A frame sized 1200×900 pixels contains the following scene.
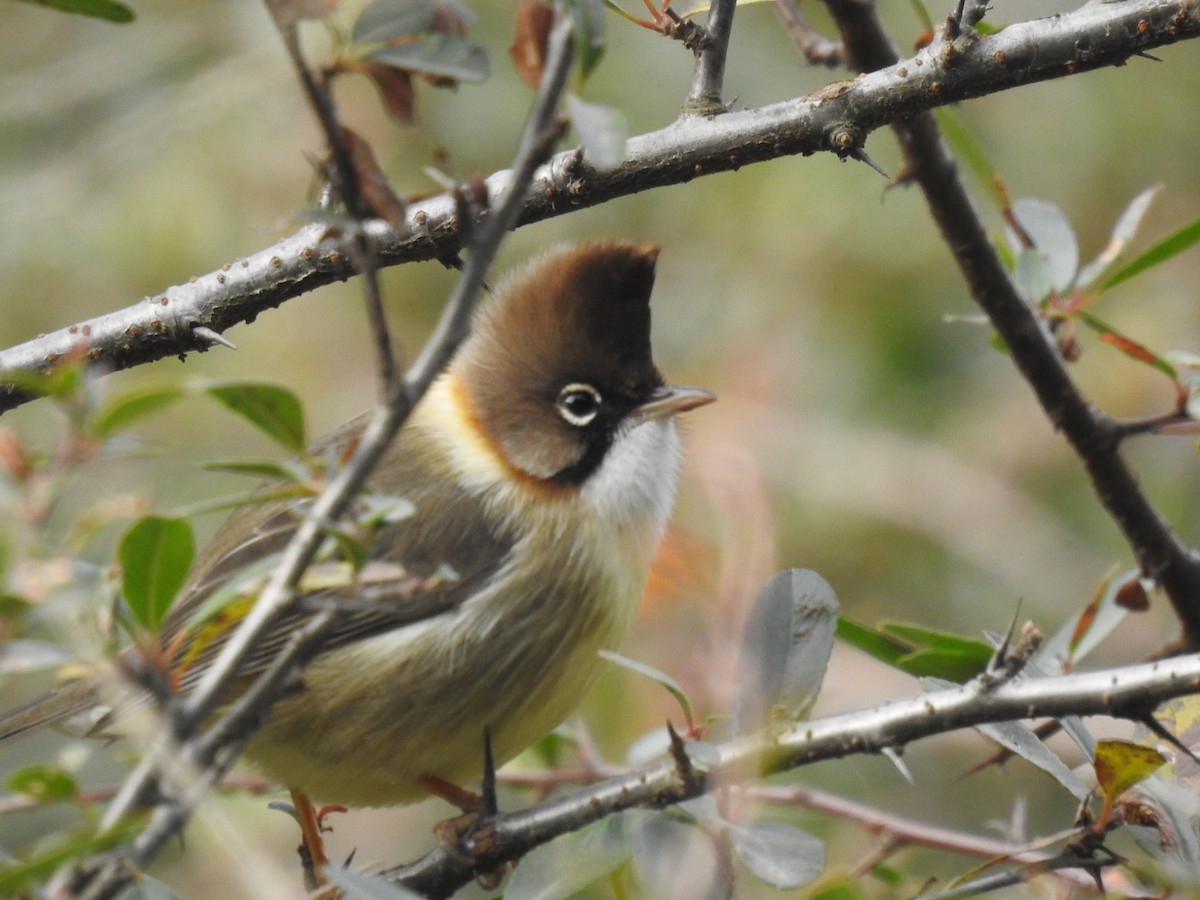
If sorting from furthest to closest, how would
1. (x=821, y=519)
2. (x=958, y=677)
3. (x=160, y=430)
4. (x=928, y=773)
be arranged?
(x=160, y=430) → (x=821, y=519) → (x=928, y=773) → (x=958, y=677)

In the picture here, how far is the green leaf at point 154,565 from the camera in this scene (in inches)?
60.6

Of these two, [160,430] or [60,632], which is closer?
[60,632]

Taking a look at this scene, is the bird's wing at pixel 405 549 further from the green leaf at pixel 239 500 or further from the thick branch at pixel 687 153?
the green leaf at pixel 239 500

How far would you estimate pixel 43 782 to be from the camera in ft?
4.84

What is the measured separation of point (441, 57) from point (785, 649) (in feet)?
3.40

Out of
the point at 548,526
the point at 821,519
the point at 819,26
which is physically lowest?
the point at 821,519

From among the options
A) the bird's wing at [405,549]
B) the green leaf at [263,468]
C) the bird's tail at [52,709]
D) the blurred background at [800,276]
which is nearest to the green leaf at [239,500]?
the green leaf at [263,468]

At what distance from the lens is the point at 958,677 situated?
236 cm

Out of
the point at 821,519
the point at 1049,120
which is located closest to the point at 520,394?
the point at 821,519

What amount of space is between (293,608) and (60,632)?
243mm

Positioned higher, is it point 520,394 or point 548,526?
point 520,394

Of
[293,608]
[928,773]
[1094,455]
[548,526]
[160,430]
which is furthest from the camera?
[160,430]

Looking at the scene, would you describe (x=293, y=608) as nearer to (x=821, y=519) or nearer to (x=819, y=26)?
(x=821, y=519)

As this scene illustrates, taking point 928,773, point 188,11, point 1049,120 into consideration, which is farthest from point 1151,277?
point 188,11
